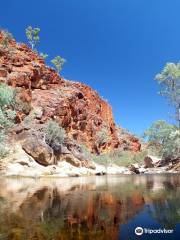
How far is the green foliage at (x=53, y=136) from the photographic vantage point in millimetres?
62675

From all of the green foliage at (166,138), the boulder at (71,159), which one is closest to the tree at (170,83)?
the green foliage at (166,138)

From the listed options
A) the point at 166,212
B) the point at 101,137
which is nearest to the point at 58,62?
the point at 101,137

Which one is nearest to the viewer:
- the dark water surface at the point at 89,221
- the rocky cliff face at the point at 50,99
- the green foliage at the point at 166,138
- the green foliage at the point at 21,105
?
the dark water surface at the point at 89,221

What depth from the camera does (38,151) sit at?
5444cm

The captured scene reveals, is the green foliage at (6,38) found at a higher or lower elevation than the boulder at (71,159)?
higher

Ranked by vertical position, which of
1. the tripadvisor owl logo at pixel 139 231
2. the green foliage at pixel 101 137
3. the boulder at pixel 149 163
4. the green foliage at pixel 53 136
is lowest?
the tripadvisor owl logo at pixel 139 231

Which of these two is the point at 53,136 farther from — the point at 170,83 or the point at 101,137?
the point at 101,137

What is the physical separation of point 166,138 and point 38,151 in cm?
3671

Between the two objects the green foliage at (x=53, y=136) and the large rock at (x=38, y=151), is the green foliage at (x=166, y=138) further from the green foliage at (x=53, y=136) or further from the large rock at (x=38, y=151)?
the large rock at (x=38, y=151)

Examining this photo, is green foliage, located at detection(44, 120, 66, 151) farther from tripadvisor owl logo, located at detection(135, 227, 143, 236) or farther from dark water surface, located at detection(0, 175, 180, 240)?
tripadvisor owl logo, located at detection(135, 227, 143, 236)

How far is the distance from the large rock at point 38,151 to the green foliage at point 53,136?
5.93m

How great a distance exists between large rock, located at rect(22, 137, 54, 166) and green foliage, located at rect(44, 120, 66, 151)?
593cm

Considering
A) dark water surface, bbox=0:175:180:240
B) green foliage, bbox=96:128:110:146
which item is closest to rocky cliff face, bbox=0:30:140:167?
green foliage, bbox=96:128:110:146

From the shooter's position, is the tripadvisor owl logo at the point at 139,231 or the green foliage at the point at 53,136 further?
the green foliage at the point at 53,136
